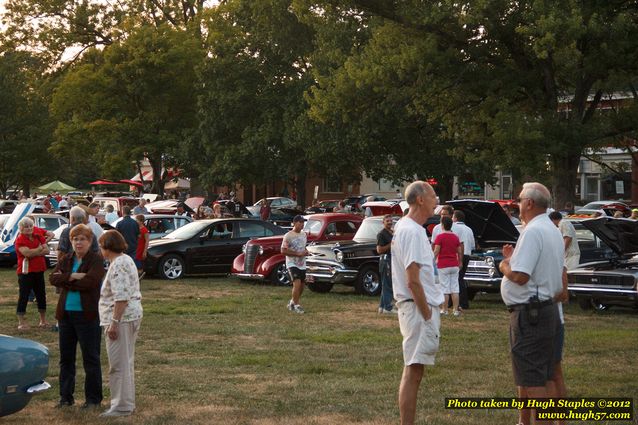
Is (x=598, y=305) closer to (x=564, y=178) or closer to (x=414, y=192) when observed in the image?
(x=414, y=192)

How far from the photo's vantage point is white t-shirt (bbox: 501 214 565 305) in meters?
7.08

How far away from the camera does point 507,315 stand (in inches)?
672

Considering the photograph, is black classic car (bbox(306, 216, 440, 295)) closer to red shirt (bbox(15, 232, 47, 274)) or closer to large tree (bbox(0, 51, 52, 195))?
red shirt (bbox(15, 232, 47, 274))

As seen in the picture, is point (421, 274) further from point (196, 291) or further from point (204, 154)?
point (204, 154)

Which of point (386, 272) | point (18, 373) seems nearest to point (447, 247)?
point (386, 272)

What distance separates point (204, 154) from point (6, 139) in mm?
18953

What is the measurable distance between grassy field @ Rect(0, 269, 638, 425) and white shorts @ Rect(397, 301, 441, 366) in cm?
137

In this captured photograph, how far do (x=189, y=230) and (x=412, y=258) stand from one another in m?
19.0

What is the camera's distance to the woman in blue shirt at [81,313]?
912 cm

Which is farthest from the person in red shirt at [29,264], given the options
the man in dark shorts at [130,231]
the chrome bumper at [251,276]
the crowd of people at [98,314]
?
the chrome bumper at [251,276]

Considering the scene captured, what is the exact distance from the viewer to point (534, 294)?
7086 millimetres

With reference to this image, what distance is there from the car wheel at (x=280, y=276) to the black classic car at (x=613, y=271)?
25.1ft

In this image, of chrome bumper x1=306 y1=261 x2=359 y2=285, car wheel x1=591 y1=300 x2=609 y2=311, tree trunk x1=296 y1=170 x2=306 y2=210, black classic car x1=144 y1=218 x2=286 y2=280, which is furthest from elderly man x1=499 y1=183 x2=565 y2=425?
tree trunk x1=296 y1=170 x2=306 y2=210

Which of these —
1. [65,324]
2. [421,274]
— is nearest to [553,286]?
[421,274]
